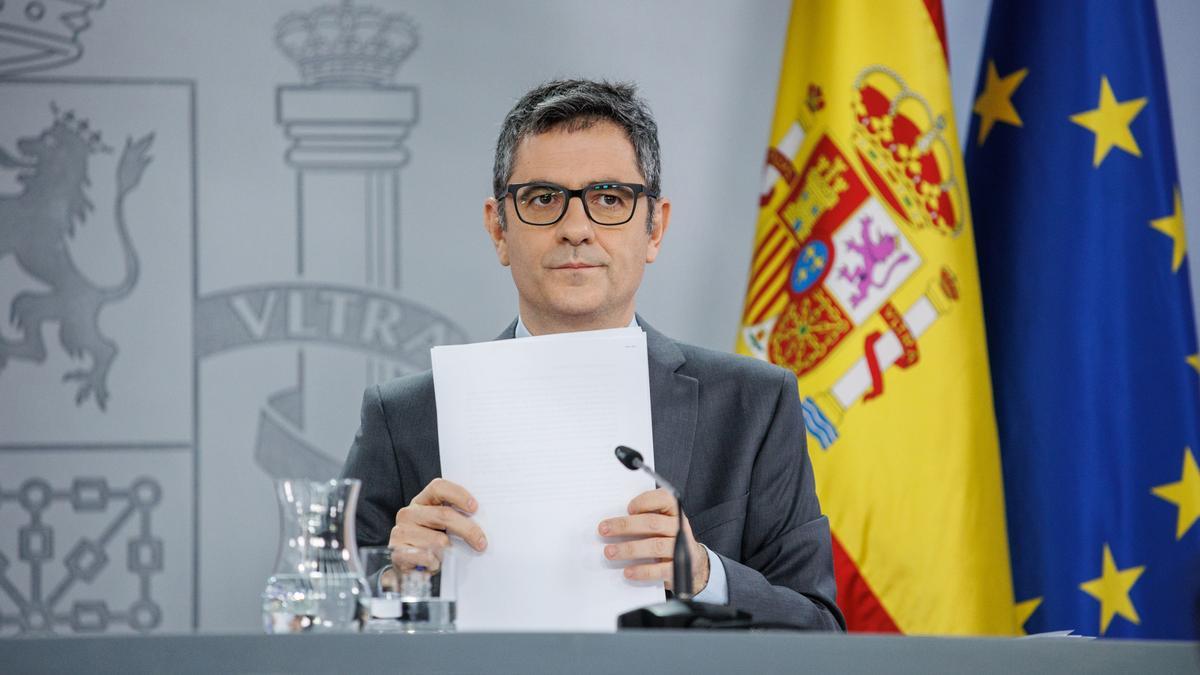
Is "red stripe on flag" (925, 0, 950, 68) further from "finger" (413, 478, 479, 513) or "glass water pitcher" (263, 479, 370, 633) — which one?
"glass water pitcher" (263, 479, 370, 633)

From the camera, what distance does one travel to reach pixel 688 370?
209cm

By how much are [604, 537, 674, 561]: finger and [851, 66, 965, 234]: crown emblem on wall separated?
1.64 meters

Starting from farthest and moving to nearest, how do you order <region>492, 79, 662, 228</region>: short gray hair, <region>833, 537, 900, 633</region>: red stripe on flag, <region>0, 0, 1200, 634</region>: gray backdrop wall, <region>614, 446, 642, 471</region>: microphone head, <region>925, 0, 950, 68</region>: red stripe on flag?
<region>0, 0, 1200, 634</region>: gray backdrop wall, <region>925, 0, 950, 68</region>: red stripe on flag, <region>833, 537, 900, 633</region>: red stripe on flag, <region>492, 79, 662, 228</region>: short gray hair, <region>614, 446, 642, 471</region>: microphone head

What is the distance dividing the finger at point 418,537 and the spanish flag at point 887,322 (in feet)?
5.02

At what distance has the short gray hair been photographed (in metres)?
2.01

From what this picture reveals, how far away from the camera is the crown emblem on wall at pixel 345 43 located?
3.42 meters

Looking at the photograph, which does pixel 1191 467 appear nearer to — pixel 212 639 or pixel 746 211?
pixel 746 211

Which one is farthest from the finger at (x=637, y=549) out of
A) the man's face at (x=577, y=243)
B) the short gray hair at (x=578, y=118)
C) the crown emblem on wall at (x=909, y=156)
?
the crown emblem on wall at (x=909, y=156)

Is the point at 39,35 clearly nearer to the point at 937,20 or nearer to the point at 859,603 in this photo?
the point at 937,20

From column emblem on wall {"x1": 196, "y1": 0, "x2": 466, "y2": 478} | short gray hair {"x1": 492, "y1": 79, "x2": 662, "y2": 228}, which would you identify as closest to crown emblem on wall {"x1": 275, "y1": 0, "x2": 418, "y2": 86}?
column emblem on wall {"x1": 196, "y1": 0, "x2": 466, "y2": 478}

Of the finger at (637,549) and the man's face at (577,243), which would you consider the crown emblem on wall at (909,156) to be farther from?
the finger at (637,549)

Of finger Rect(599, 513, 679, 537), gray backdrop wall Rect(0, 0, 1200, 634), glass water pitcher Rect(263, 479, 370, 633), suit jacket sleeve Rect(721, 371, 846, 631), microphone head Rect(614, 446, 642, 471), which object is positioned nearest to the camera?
glass water pitcher Rect(263, 479, 370, 633)

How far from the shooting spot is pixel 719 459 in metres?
2.01

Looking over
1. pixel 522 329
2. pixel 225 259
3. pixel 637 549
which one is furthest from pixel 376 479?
pixel 225 259
